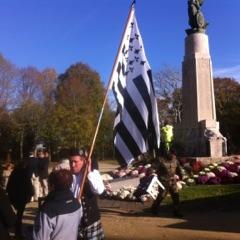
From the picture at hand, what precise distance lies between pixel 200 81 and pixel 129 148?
17104 millimetres

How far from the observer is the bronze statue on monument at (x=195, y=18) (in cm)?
2519

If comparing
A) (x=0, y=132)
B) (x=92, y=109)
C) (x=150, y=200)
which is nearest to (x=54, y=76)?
(x=92, y=109)

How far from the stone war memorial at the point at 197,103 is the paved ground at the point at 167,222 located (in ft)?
31.7

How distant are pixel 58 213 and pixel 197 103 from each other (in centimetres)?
2000

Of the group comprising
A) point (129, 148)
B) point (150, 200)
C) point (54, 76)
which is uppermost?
point (54, 76)

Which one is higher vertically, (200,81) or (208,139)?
(200,81)

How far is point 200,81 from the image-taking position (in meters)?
24.0

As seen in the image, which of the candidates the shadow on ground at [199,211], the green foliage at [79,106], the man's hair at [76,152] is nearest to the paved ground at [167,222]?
the shadow on ground at [199,211]

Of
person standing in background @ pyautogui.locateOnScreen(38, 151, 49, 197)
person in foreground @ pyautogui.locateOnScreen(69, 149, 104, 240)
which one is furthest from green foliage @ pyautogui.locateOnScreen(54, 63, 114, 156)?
person in foreground @ pyautogui.locateOnScreen(69, 149, 104, 240)

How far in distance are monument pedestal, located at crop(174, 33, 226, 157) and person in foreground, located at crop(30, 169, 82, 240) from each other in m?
19.0

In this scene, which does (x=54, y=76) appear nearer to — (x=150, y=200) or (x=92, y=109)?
(x=92, y=109)

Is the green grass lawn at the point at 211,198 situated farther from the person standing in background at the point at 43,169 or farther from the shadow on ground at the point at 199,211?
the person standing in background at the point at 43,169

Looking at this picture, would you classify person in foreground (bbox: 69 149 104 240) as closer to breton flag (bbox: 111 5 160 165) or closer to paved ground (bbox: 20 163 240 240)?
breton flag (bbox: 111 5 160 165)

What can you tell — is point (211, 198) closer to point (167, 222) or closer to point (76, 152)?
point (167, 222)
